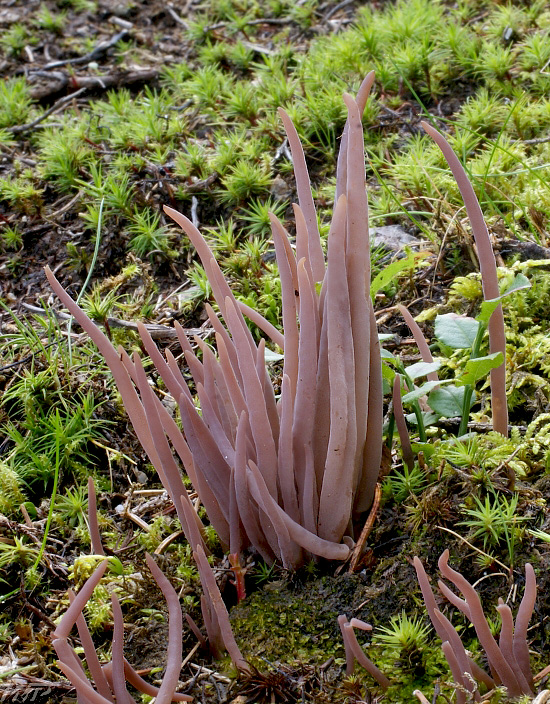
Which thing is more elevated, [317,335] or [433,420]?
[317,335]

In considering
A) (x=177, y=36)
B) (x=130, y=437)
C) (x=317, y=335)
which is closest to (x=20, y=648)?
(x=130, y=437)

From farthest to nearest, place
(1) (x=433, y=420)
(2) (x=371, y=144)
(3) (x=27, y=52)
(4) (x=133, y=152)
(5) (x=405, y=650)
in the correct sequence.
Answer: (3) (x=27, y=52) < (4) (x=133, y=152) < (2) (x=371, y=144) < (1) (x=433, y=420) < (5) (x=405, y=650)

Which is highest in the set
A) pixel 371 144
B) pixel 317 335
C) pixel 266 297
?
pixel 317 335

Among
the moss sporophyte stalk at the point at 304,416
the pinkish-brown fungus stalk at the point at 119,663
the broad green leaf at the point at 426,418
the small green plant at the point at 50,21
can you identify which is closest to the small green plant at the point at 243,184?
the moss sporophyte stalk at the point at 304,416

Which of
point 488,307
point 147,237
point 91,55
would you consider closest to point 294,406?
point 488,307

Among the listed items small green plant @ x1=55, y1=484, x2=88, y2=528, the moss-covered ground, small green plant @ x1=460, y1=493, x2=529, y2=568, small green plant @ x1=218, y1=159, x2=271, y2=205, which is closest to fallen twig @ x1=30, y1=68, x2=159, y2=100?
the moss-covered ground

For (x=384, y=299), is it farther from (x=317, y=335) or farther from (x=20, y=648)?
(x=20, y=648)

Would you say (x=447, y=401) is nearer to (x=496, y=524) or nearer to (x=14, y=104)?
(x=496, y=524)
